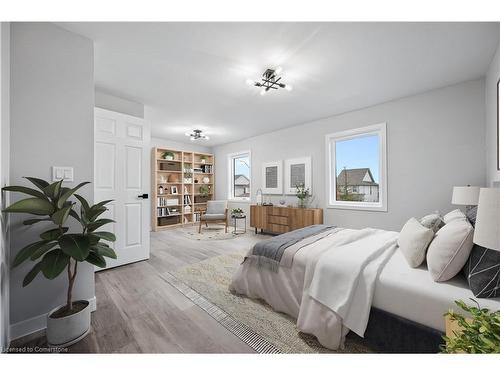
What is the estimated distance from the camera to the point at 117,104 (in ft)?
9.95

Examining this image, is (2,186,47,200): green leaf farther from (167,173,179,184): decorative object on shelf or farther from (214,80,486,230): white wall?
(167,173,179,184): decorative object on shelf

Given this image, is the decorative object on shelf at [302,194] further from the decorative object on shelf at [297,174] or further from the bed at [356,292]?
the bed at [356,292]

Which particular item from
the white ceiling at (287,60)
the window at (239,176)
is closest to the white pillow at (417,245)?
the white ceiling at (287,60)

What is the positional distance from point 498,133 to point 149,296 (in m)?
3.97

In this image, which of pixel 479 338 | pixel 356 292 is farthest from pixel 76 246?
pixel 479 338

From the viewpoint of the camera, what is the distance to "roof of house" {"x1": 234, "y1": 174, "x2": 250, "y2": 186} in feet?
19.8

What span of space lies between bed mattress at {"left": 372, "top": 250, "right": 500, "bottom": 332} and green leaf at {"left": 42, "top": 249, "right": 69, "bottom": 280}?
6.70 ft

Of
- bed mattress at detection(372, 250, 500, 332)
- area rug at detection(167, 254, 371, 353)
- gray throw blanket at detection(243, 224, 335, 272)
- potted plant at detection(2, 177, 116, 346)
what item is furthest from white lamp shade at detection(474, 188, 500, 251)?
potted plant at detection(2, 177, 116, 346)

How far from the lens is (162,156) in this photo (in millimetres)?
5648

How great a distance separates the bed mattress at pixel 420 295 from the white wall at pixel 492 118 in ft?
5.94

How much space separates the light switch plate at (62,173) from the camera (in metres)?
1.65
